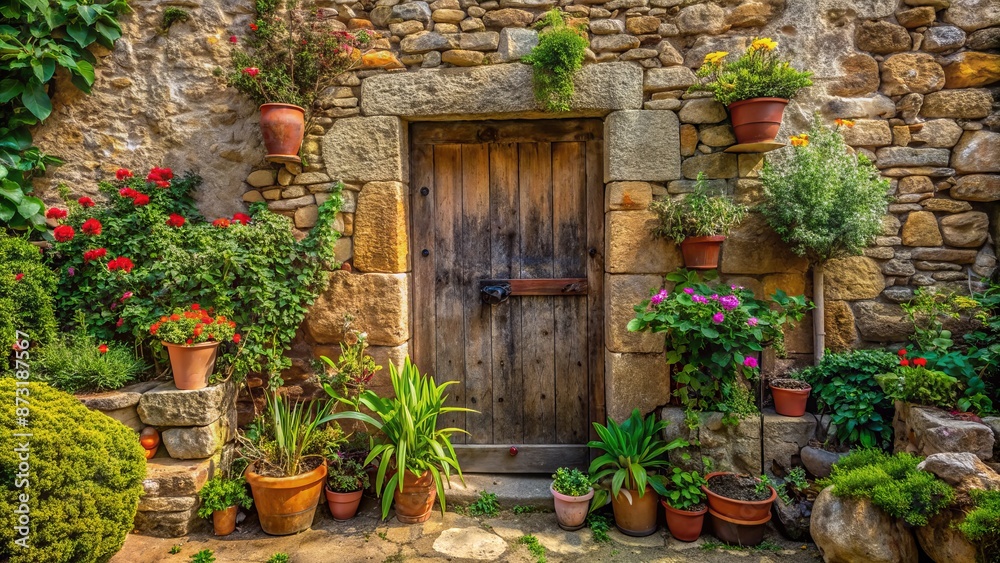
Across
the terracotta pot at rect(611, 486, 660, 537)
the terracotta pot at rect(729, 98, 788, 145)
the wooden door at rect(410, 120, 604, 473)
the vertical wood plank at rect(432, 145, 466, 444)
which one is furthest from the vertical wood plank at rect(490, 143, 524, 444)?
the terracotta pot at rect(729, 98, 788, 145)

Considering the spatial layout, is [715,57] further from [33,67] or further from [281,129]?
[33,67]

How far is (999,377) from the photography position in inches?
106

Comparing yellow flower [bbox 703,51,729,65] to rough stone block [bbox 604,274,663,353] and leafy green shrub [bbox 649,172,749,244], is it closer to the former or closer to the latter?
leafy green shrub [bbox 649,172,749,244]

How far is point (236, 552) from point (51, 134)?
2.80 meters

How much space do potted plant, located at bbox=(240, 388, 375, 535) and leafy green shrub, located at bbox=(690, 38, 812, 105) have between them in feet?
8.69

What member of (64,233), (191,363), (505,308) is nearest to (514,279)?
(505,308)

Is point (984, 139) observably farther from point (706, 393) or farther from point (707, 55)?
point (706, 393)

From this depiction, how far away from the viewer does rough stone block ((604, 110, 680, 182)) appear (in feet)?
10.1

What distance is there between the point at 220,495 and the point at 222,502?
4 centimetres

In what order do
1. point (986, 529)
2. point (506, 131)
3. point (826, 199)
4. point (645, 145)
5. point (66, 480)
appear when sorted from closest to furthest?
point (986, 529) → point (66, 480) → point (826, 199) → point (645, 145) → point (506, 131)

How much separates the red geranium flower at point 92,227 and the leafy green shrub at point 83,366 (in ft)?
1.91

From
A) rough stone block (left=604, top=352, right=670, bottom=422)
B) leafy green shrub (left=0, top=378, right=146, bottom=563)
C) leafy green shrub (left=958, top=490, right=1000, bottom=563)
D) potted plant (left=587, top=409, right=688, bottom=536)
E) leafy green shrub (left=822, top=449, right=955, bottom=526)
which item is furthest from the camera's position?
rough stone block (left=604, top=352, right=670, bottom=422)

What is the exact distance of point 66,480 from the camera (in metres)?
→ 2.12

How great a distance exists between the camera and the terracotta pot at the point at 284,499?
2.72 metres
